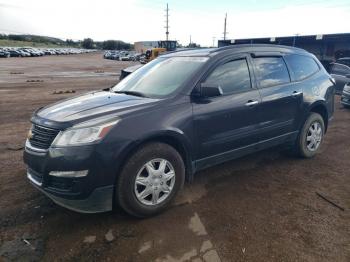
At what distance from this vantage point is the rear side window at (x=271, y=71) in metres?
4.30

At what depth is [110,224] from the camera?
126 inches

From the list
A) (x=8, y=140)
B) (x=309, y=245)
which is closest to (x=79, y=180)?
(x=309, y=245)

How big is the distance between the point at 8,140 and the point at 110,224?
3859 mm

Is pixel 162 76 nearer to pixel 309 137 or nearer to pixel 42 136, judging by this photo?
pixel 42 136

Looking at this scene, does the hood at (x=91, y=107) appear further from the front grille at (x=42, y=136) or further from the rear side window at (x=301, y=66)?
the rear side window at (x=301, y=66)

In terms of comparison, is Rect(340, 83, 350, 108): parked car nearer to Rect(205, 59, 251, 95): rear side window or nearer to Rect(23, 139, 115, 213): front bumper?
Rect(205, 59, 251, 95): rear side window

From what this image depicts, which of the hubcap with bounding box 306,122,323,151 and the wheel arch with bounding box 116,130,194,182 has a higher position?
the wheel arch with bounding box 116,130,194,182

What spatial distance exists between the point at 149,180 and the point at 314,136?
3.27m

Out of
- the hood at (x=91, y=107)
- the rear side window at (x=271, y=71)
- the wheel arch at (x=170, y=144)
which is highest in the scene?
the rear side window at (x=271, y=71)

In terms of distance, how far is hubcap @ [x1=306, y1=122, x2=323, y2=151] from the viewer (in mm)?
5102

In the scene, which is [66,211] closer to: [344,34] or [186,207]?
[186,207]

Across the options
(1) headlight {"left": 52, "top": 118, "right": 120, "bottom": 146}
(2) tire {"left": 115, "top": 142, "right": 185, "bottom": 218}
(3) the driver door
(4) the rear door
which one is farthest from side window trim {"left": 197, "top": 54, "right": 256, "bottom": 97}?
(1) headlight {"left": 52, "top": 118, "right": 120, "bottom": 146}

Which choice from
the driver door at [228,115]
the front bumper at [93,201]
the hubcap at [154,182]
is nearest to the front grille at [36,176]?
the front bumper at [93,201]

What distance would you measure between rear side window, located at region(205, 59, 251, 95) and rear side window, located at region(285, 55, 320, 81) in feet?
3.62
